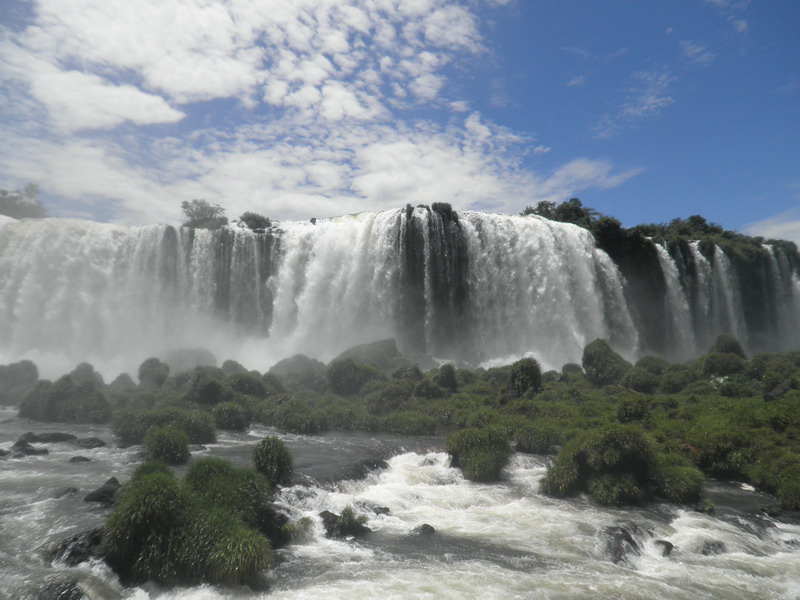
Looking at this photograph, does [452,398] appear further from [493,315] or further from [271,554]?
[493,315]

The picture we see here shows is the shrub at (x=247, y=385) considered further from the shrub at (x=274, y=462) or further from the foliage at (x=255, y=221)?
the foliage at (x=255, y=221)

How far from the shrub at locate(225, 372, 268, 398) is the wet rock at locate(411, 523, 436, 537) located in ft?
47.3

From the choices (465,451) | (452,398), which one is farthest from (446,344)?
(465,451)

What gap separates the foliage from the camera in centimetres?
4774

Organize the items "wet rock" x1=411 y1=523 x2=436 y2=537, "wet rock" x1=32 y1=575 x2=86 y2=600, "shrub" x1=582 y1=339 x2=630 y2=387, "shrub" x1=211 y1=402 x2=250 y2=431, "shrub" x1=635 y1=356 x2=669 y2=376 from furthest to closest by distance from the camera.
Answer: "shrub" x1=635 y1=356 x2=669 y2=376
"shrub" x1=582 y1=339 x2=630 y2=387
"shrub" x1=211 y1=402 x2=250 y2=431
"wet rock" x1=411 y1=523 x2=436 y2=537
"wet rock" x1=32 y1=575 x2=86 y2=600

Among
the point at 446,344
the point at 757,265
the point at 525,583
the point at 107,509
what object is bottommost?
the point at 525,583

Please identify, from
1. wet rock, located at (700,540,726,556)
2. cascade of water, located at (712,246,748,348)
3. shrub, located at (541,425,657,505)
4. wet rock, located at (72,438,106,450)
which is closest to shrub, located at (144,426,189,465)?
wet rock, located at (72,438,106,450)

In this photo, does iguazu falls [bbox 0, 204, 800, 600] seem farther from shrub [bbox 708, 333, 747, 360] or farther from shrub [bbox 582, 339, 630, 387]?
shrub [bbox 708, 333, 747, 360]

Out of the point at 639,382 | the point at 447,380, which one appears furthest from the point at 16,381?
the point at 639,382

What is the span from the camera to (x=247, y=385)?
23.8 metres

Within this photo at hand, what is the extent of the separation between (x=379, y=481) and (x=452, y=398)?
9243 millimetres

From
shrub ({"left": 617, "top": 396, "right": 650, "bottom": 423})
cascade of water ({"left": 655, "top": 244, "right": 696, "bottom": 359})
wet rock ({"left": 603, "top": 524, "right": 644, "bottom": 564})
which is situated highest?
cascade of water ({"left": 655, "top": 244, "right": 696, "bottom": 359})

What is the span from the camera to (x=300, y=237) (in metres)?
42.3

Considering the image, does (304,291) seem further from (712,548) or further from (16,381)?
(712,548)
